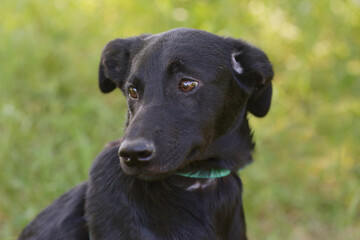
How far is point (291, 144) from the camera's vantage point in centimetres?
499

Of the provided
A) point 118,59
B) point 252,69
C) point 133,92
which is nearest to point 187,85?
point 133,92

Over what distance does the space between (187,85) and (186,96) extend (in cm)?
6

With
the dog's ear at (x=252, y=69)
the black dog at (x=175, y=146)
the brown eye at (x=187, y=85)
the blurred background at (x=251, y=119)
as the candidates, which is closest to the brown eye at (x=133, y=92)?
the black dog at (x=175, y=146)

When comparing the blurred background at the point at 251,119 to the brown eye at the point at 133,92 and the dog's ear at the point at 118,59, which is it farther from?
the brown eye at the point at 133,92

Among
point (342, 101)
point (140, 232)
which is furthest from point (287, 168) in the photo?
point (140, 232)

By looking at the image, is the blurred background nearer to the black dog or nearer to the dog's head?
the black dog

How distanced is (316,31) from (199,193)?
347 cm

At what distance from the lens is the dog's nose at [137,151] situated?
221 cm

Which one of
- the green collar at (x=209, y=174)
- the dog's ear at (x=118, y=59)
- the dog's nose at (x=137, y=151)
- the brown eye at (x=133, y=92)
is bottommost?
the green collar at (x=209, y=174)

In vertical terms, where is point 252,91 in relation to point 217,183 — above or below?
above

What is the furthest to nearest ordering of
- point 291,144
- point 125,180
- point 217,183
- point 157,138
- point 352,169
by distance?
point 291,144, point 352,169, point 217,183, point 125,180, point 157,138

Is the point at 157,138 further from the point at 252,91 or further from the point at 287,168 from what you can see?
the point at 287,168

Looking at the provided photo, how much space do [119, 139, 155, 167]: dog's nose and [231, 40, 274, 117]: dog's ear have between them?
0.75 m

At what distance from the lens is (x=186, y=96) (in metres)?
2.51
